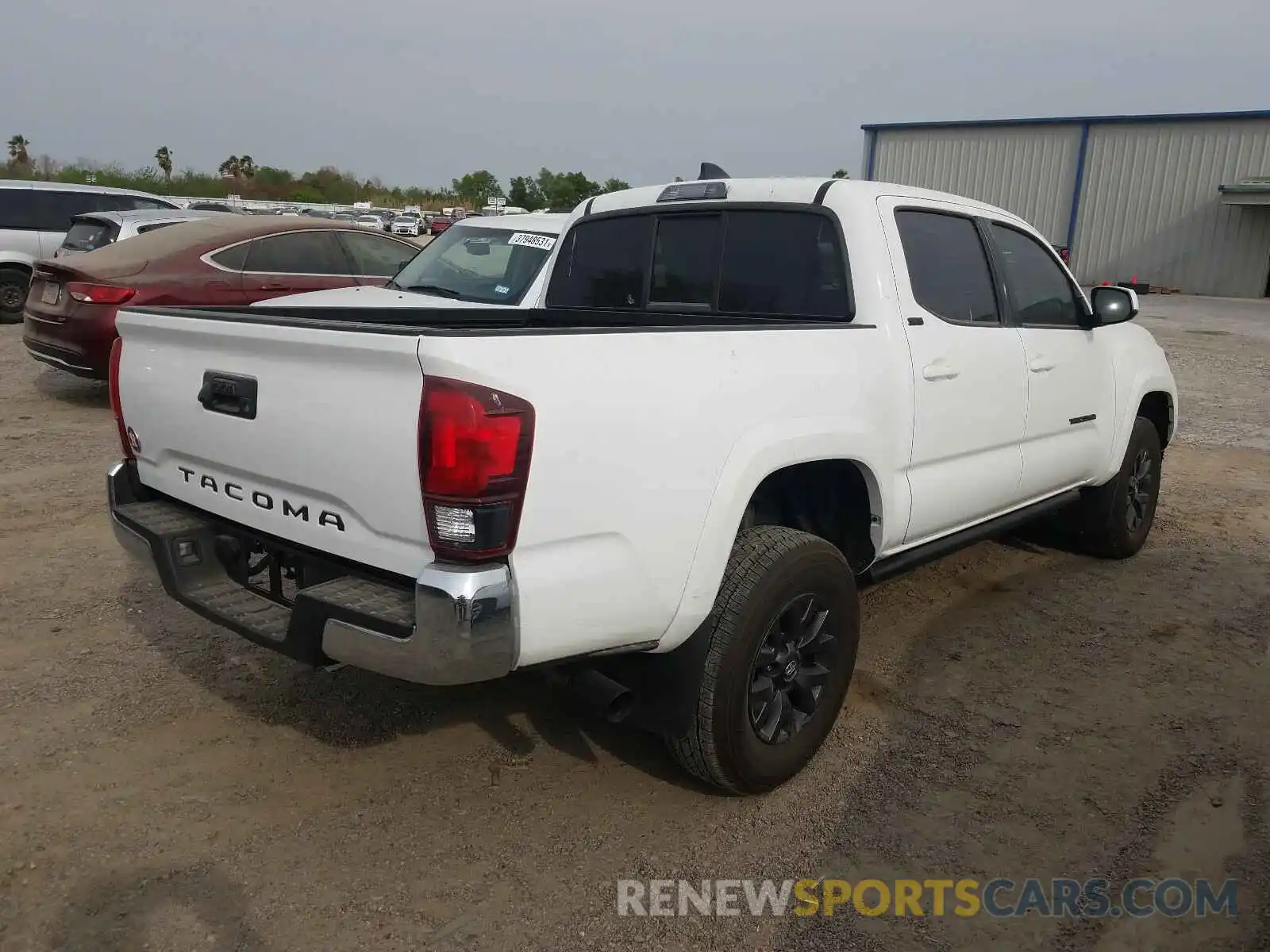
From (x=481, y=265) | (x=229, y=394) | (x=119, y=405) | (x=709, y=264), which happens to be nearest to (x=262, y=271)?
(x=481, y=265)

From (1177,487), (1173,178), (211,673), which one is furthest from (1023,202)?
(211,673)

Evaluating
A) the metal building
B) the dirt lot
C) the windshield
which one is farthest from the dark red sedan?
the metal building

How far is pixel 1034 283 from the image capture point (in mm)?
4461

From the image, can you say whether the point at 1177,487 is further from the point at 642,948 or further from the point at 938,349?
the point at 642,948

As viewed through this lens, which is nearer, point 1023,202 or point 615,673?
point 615,673

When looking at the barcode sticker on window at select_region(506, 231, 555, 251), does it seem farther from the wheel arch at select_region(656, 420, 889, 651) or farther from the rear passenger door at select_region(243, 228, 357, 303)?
the wheel arch at select_region(656, 420, 889, 651)

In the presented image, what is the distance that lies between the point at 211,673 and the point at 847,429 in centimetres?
263

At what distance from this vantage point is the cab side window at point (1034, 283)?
14.1 feet

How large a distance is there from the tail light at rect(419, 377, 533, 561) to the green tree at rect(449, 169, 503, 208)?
261ft

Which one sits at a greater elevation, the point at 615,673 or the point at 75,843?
the point at 615,673

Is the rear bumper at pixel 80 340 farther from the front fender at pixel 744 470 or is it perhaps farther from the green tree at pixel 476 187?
the green tree at pixel 476 187

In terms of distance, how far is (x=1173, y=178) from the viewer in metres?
28.7

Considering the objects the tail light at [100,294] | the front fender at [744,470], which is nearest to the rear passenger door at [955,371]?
the front fender at [744,470]

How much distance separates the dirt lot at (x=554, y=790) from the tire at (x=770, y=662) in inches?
7.2
